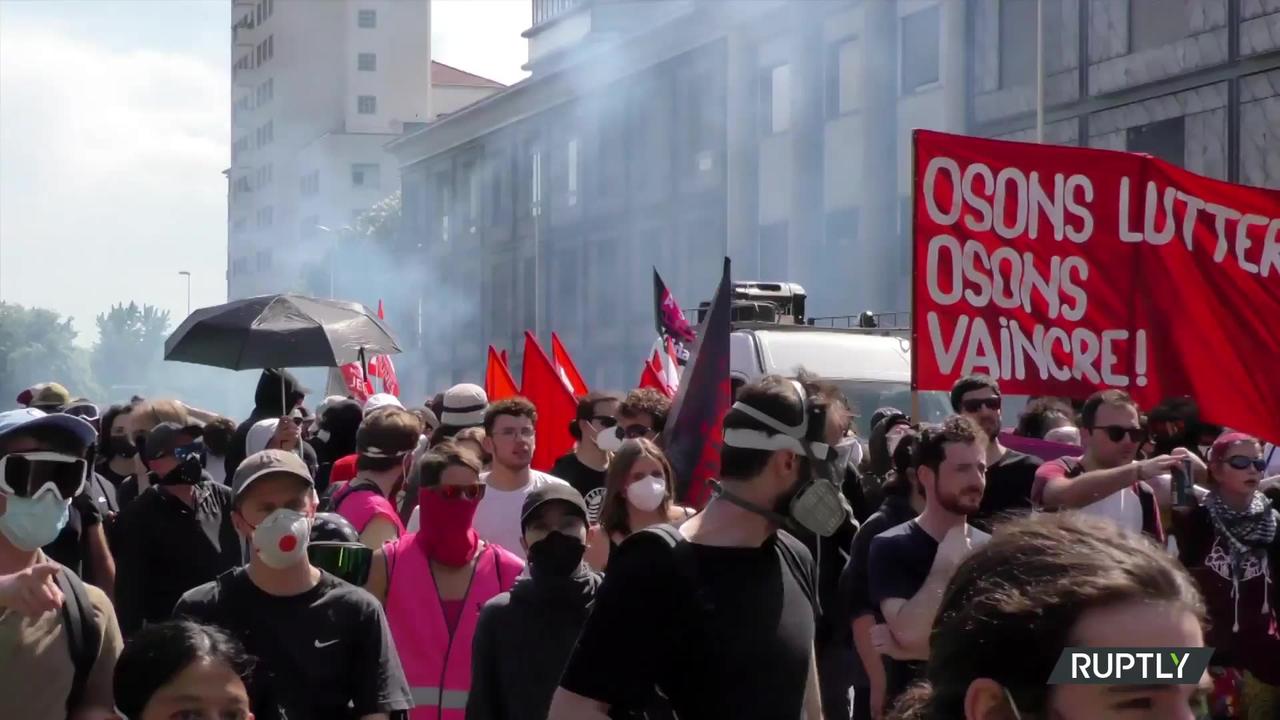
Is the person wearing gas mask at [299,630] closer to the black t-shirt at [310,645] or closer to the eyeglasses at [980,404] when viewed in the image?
the black t-shirt at [310,645]

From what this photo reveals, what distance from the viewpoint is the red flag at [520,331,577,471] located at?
38.8ft

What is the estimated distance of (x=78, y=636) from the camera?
457cm

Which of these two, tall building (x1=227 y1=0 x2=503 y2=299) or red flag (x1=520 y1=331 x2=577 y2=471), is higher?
tall building (x1=227 y1=0 x2=503 y2=299)

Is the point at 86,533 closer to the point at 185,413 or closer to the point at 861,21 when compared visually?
the point at 185,413

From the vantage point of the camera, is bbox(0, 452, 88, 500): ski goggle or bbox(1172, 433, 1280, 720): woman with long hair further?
bbox(1172, 433, 1280, 720): woman with long hair

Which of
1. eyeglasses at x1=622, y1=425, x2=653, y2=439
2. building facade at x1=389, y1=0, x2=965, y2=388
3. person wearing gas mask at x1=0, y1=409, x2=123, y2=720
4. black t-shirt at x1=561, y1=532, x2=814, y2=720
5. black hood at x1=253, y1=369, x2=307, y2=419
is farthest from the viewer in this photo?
building facade at x1=389, y1=0, x2=965, y2=388

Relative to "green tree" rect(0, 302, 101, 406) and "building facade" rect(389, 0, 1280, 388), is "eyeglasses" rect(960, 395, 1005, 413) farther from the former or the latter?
"green tree" rect(0, 302, 101, 406)

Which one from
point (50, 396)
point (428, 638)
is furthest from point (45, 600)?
point (50, 396)

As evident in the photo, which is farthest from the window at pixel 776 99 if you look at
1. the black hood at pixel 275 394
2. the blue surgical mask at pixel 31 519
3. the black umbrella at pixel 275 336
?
the blue surgical mask at pixel 31 519

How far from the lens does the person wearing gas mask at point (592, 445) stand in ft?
28.5

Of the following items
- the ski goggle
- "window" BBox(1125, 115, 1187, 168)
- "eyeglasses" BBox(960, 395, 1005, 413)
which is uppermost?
"window" BBox(1125, 115, 1187, 168)

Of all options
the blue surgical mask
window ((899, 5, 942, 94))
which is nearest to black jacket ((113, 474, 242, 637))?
the blue surgical mask

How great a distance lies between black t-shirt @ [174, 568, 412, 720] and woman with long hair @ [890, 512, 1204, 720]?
308 centimetres

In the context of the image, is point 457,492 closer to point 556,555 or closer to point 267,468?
point 556,555
